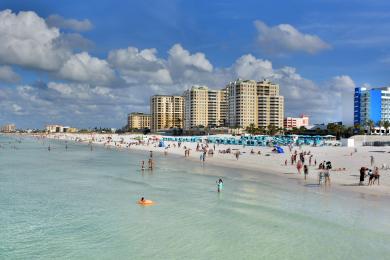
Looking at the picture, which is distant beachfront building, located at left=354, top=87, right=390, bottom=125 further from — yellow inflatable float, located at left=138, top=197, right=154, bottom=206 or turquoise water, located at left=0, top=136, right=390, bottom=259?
yellow inflatable float, located at left=138, top=197, right=154, bottom=206

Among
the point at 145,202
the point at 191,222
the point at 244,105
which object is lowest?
the point at 191,222

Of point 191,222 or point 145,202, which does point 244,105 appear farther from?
point 191,222

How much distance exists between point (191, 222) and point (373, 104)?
169228 millimetres

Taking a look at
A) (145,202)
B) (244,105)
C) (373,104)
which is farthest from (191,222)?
(244,105)

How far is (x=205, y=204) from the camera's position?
24969mm

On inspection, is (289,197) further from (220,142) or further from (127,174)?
(220,142)

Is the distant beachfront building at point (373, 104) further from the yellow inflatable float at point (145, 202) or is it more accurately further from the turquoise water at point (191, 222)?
the yellow inflatable float at point (145, 202)

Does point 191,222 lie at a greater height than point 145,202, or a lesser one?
lesser

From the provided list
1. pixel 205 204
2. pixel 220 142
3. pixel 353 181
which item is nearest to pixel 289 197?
pixel 205 204

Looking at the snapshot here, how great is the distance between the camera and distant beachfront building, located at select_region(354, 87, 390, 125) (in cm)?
17162

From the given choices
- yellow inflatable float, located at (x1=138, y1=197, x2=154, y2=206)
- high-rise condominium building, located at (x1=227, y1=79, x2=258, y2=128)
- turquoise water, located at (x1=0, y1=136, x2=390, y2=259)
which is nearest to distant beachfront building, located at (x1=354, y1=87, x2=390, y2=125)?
high-rise condominium building, located at (x1=227, y1=79, x2=258, y2=128)

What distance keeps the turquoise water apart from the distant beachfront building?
153 meters

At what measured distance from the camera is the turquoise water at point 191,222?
51.6 feet

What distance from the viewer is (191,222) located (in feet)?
66.3
